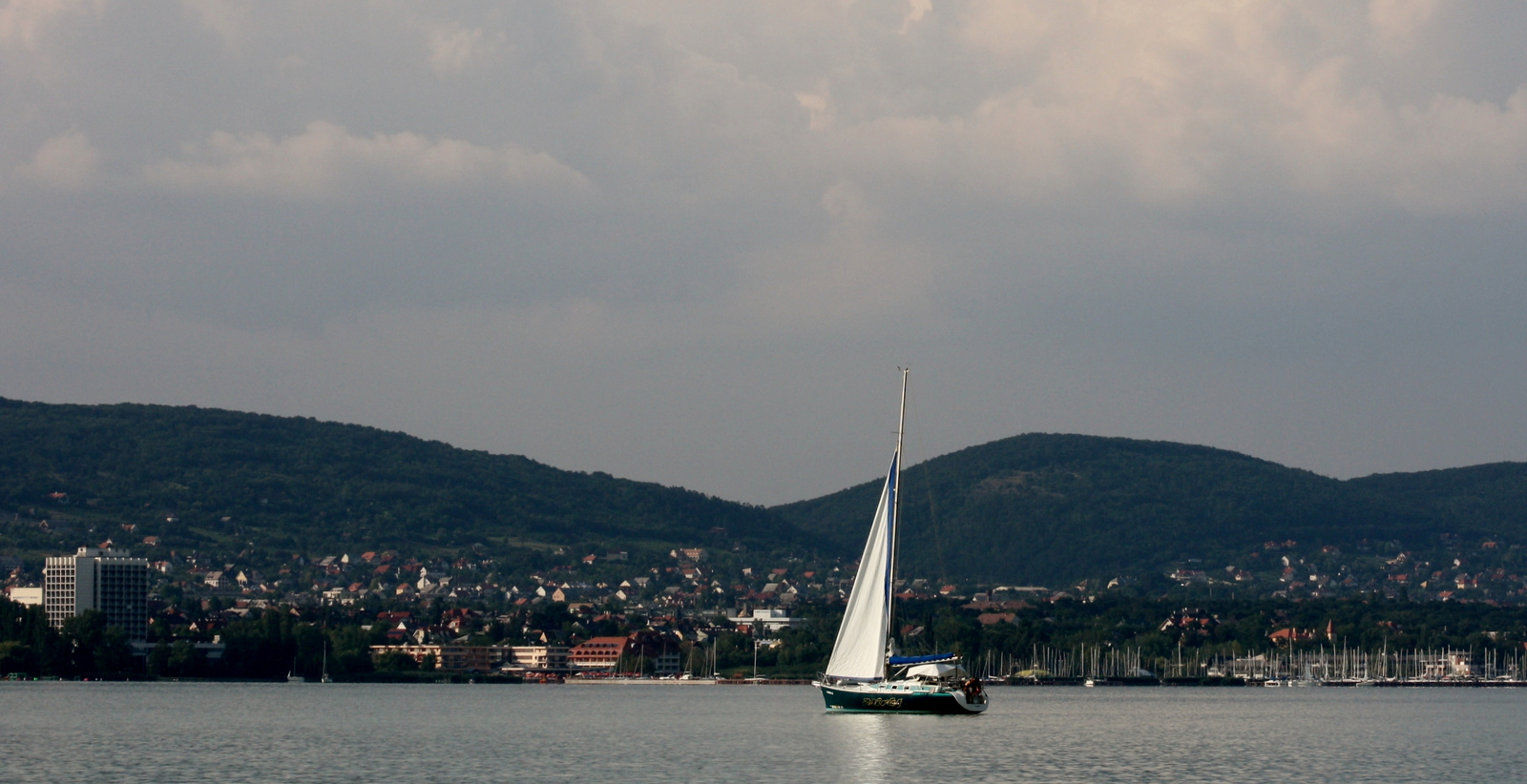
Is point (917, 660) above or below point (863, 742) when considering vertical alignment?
above

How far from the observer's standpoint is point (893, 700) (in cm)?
9069

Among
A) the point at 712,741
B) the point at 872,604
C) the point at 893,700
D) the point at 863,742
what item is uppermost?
the point at 872,604

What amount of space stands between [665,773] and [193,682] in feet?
377

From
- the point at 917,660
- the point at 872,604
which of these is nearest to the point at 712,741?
the point at 872,604

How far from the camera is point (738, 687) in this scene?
191 meters

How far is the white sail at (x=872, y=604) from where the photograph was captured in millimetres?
86312

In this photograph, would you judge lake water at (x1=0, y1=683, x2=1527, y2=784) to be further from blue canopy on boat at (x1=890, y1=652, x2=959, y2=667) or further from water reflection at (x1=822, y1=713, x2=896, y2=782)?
blue canopy on boat at (x1=890, y1=652, x2=959, y2=667)

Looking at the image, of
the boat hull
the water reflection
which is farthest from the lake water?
the boat hull

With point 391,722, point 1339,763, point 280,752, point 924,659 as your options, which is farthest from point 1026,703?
point 280,752

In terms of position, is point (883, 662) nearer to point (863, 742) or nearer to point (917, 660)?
point (917, 660)

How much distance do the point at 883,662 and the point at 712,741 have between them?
9.15 meters

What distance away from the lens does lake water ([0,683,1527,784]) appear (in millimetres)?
66062

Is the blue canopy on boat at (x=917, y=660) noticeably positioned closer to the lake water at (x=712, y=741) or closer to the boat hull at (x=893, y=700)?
the boat hull at (x=893, y=700)

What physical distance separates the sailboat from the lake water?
104cm
